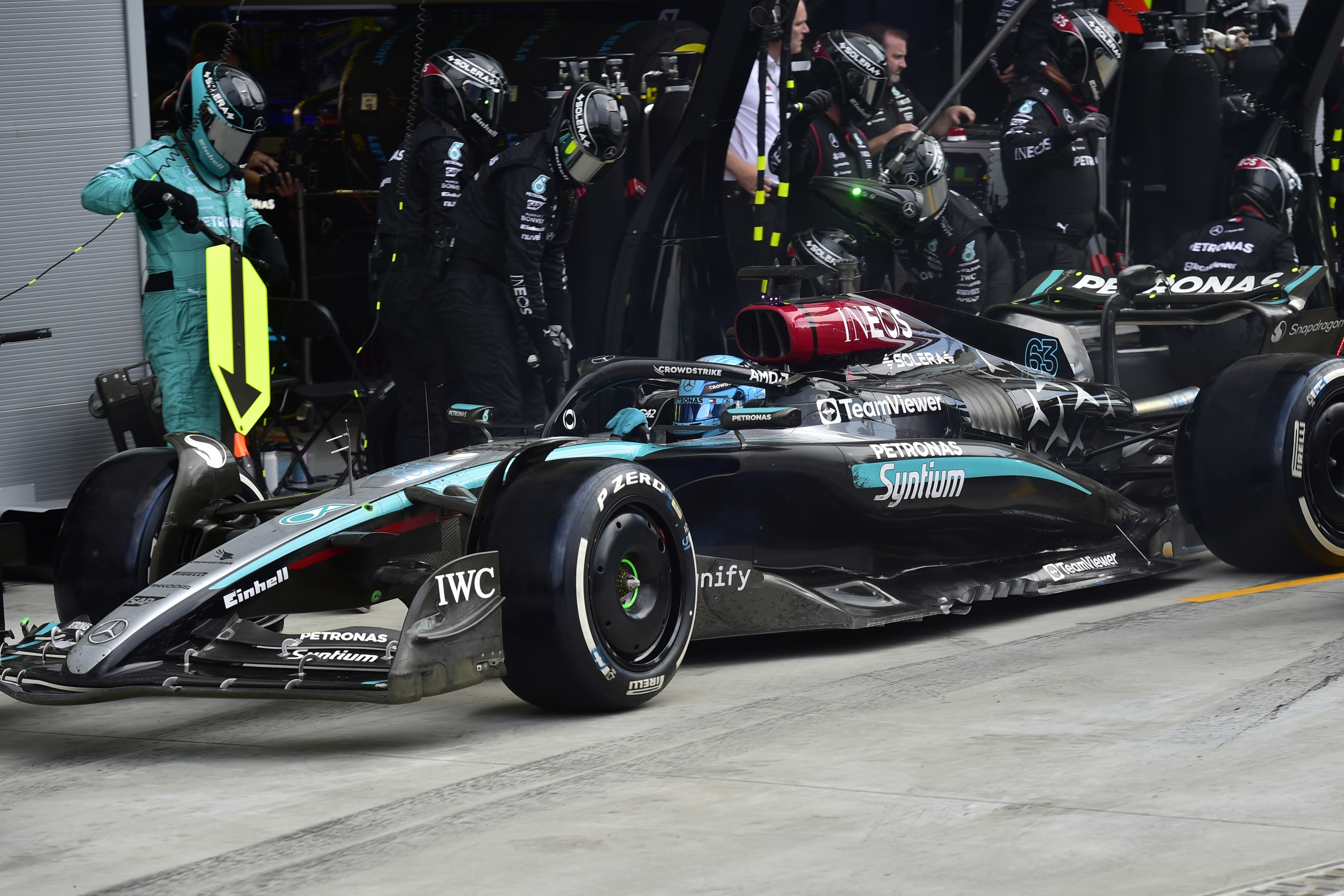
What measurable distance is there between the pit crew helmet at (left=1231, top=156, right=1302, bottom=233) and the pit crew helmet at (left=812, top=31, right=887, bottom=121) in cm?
266

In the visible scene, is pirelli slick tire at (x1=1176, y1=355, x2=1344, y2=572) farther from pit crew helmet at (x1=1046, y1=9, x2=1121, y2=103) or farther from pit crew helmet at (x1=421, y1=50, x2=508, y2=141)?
pit crew helmet at (x1=1046, y1=9, x2=1121, y2=103)

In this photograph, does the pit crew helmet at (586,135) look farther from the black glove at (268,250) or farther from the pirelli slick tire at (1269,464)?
the pirelli slick tire at (1269,464)

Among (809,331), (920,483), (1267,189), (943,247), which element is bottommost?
(920,483)

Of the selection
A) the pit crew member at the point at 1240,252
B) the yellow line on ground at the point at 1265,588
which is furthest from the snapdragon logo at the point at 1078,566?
the pit crew member at the point at 1240,252

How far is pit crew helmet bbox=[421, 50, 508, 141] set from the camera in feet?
32.6

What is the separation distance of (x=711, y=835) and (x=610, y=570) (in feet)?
4.45

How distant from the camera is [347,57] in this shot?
12.9 meters

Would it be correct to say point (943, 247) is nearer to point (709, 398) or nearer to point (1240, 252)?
point (1240, 252)

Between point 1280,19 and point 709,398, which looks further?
point 1280,19

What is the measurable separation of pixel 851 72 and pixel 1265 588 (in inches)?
237

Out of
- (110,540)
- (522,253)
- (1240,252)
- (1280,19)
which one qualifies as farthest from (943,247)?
(110,540)

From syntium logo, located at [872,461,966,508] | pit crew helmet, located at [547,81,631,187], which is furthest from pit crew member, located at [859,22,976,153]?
syntium logo, located at [872,461,966,508]

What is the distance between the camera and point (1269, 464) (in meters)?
7.50

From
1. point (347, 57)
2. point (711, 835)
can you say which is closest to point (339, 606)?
point (711, 835)
